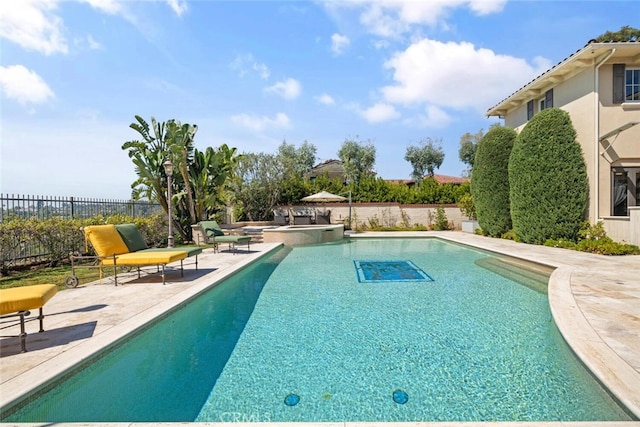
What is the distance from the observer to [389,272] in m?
9.37

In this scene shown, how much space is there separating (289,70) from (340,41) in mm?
2918

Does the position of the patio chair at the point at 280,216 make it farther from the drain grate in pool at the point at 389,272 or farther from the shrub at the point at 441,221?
the drain grate in pool at the point at 389,272

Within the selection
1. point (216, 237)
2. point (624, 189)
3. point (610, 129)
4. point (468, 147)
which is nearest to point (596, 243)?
point (624, 189)

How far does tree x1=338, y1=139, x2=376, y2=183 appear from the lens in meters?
37.4

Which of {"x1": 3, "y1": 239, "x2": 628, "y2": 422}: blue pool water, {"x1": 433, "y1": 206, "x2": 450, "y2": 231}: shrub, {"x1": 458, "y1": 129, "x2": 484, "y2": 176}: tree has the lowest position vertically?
{"x1": 3, "y1": 239, "x2": 628, "y2": 422}: blue pool water

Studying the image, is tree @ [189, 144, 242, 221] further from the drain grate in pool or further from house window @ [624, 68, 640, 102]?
house window @ [624, 68, 640, 102]

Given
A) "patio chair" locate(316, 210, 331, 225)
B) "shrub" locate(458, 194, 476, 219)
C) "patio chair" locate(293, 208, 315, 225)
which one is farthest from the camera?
"patio chair" locate(316, 210, 331, 225)

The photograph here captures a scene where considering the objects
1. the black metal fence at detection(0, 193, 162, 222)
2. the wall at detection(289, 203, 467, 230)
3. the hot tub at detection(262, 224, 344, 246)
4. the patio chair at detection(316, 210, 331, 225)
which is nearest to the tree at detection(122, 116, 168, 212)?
the black metal fence at detection(0, 193, 162, 222)

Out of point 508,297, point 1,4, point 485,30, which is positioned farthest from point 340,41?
point 508,297

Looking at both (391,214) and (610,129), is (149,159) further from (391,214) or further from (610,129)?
(610,129)

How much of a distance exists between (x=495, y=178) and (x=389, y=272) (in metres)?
9.84

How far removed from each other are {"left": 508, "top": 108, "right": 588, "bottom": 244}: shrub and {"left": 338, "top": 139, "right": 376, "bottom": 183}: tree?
24.4m

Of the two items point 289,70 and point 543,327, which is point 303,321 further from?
point 289,70

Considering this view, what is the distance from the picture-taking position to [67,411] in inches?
110
